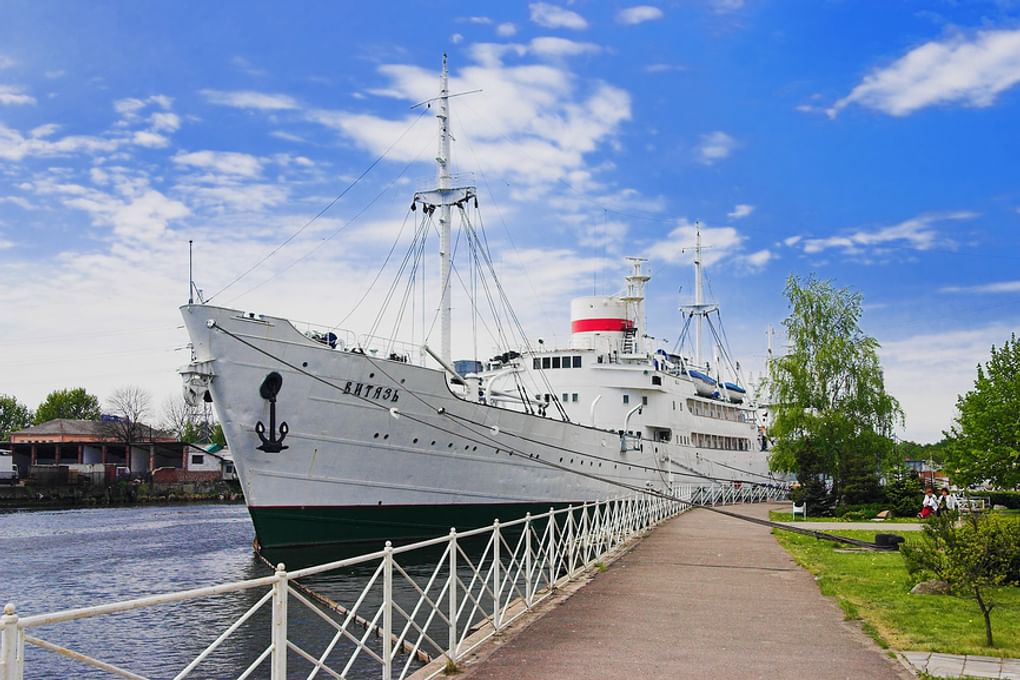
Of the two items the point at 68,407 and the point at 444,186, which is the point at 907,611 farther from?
the point at 68,407

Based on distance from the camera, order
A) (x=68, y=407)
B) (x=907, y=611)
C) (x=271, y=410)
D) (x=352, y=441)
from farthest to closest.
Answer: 1. (x=68, y=407)
2. (x=352, y=441)
3. (x=271, y=410)
4. (x=907, y=611)

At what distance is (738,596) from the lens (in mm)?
11992

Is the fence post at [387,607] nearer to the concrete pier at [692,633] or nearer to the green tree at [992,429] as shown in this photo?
the concrete pier at [692,633]

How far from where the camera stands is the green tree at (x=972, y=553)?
9188 mm

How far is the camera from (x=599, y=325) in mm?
39719

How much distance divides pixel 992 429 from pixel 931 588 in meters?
15.3

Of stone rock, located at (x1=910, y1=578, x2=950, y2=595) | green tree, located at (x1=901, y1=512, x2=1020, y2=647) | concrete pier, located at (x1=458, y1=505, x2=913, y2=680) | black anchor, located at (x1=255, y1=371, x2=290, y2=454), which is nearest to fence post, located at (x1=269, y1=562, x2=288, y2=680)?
concrete pier, located at (x1=458, y1=505, x2=913, y2=680)

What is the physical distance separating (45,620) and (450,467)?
20747mm

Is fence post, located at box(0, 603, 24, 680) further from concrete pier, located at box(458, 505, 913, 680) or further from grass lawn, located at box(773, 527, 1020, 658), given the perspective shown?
grass lawn, located at box(773, 527, 1020, 658)

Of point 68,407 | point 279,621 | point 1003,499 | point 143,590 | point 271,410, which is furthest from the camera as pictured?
point 68,407

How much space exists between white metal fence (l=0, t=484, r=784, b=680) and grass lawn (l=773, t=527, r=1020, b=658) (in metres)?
3.95

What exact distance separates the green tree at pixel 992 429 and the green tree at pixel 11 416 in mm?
92307

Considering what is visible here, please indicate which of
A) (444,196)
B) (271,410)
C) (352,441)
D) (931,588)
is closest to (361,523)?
(352,441)

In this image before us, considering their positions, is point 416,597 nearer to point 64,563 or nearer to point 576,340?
point 64,563
